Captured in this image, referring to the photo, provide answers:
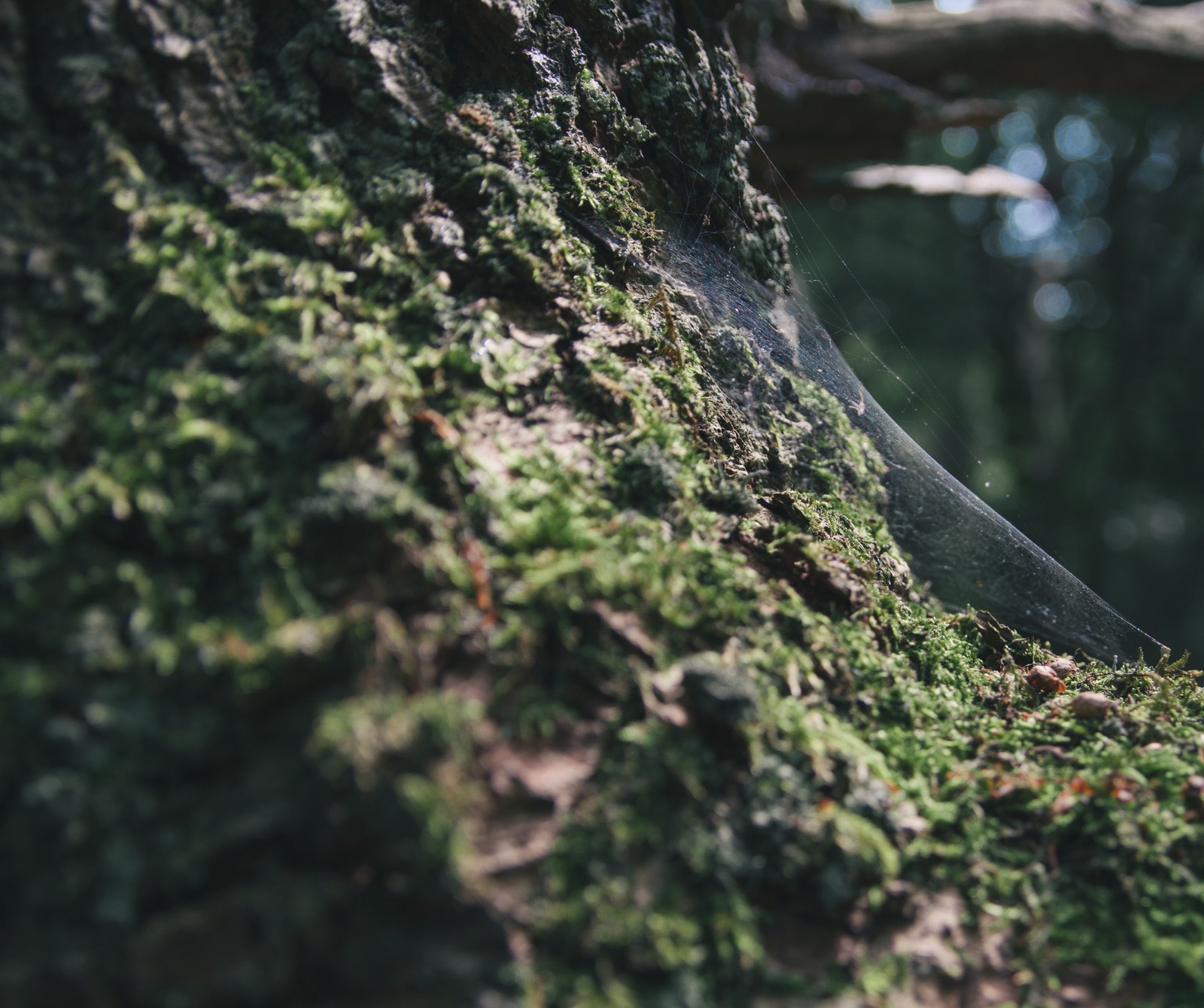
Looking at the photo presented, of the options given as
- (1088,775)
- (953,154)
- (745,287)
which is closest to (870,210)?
(953,154)

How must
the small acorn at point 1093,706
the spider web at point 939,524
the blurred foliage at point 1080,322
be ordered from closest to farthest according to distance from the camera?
1. the small acorn at point 1093,706
2. the spider web at point 939,524
3. the blurred foliage at point 1080,322

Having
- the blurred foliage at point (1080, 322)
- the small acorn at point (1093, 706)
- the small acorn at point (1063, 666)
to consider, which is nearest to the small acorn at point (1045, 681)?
the small acorn at point (1063, 666)

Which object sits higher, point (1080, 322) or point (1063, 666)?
point (1080, 322)

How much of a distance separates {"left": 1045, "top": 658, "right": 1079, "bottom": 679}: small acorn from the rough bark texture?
0.19 meters

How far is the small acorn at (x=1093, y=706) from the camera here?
2.08 metres

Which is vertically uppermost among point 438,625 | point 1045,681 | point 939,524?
point 939,524

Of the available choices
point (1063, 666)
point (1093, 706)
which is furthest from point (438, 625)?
point (1063, 666)

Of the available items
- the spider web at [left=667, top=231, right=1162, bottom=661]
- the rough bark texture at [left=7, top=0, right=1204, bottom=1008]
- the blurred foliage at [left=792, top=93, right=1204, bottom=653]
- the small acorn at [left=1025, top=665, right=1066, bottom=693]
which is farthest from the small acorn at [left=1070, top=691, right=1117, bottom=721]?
the blurred foliage at [left=792, top=93, right=1204, bottom=653]

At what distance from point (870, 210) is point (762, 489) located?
1648 centimetres

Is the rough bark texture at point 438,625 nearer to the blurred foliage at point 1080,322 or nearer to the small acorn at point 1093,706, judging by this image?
the small acorn at point 1093,706

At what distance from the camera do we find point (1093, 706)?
2082mm

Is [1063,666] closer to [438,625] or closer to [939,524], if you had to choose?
[939,524]

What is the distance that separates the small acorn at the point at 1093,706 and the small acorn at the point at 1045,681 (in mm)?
159

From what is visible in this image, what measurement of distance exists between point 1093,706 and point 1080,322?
16.6m
